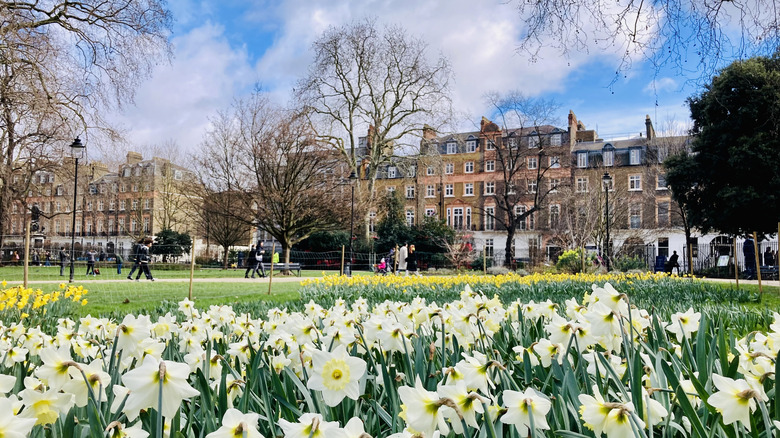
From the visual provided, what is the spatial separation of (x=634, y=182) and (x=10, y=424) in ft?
153

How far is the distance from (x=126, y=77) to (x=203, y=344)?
978 cm

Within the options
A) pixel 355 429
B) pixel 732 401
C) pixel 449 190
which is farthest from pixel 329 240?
pixel 355 429

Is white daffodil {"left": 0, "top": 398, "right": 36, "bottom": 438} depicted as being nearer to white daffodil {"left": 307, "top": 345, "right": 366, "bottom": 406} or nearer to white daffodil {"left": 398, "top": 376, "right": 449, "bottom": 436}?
white daffodil {"left": 307, "top": 345, "right": 366, "bottom": 406}

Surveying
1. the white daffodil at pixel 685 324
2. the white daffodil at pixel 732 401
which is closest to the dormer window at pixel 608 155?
the white daffodil at pixel 685 324

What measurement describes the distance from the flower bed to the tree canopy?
22149 mm

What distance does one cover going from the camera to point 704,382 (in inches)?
65.6

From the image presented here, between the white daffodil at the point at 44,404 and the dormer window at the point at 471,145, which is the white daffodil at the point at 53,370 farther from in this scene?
the dormer window at the point at 471,145

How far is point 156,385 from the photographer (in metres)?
1.12

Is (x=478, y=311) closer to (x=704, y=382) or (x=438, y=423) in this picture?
(x=704, y=382)

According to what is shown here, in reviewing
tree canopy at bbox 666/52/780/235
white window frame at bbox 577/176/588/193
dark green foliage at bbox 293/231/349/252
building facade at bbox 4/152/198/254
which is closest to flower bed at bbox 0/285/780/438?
tree canopy at bbox 666/52/780/235

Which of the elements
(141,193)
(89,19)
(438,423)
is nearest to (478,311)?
(438,423)

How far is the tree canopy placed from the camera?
20719 millimetres

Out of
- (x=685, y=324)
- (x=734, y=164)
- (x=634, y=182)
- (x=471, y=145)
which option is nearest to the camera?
(x=685, y=324)

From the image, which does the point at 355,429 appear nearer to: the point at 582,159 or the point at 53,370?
the point at 53,370
